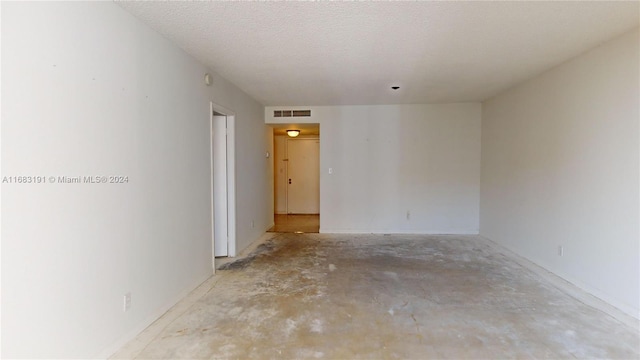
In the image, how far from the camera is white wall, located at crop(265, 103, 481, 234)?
6023 mm

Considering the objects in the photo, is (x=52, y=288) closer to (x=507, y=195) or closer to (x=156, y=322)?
(x=156, y=322)

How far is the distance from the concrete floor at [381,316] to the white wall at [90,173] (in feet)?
1.34

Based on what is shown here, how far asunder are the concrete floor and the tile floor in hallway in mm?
2179

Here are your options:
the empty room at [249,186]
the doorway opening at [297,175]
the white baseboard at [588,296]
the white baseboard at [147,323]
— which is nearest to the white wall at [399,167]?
the empty room at [249,186]

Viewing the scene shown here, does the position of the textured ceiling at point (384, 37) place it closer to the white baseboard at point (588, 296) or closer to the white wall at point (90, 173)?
the white wall at point (90, 173)

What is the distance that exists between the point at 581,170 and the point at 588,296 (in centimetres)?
125

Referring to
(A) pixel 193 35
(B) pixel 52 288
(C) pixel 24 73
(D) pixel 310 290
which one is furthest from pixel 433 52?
(B) pixel 52 288

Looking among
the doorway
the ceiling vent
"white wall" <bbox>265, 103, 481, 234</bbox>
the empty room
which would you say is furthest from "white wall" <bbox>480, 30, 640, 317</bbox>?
the doorway

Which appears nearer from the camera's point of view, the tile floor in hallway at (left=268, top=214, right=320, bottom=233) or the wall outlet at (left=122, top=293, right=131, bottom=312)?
the wall outlet at (left=122, top=293, right=131, bottom=312)

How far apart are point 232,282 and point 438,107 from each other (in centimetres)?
475

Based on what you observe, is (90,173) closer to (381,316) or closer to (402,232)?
(381,316)

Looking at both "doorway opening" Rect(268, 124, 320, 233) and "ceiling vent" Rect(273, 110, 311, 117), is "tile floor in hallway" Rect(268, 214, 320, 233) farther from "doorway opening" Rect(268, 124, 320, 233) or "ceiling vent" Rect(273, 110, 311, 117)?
"ceiling vent" Rect(273, 110, 311, 117)

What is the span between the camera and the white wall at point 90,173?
5.12ft

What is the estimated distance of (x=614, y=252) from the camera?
289cm
